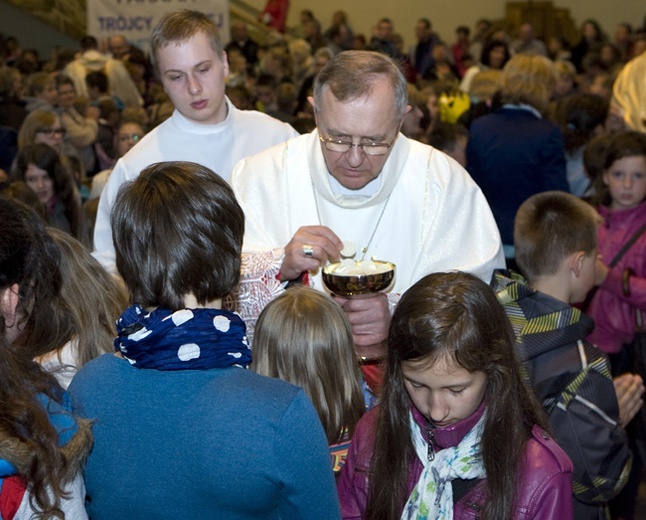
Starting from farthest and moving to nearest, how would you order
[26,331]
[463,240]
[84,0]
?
[84,0] → [463,240] → [26,331]

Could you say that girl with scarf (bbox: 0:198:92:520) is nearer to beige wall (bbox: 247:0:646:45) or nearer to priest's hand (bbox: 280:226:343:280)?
priest's hand (bbox: 280:226:343:280)

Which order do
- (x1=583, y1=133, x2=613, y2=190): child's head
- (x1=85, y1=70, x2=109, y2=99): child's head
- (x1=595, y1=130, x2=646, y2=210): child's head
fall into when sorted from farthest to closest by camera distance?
(x1=85, y1=70, x2=109, y2=99): child's head → (x1=583, y1=133, x2=613, y2=190): child's head → (x1=595, y1=130, x2=646, y2=210): child's head

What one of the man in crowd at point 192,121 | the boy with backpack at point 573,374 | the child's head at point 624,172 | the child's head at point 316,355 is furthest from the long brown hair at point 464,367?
the child's head at point 624,172

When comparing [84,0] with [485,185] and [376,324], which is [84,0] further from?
[376,324]

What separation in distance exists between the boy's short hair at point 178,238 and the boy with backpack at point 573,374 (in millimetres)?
1289

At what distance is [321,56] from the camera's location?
1200cm

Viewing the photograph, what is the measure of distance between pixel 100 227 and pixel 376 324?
1336mm

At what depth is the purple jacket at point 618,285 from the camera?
13.8 ft

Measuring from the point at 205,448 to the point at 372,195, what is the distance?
6.13 ft

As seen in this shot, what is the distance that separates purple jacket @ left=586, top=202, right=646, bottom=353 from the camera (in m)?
4.19

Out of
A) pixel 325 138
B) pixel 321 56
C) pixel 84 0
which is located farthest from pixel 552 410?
pixel 84 0

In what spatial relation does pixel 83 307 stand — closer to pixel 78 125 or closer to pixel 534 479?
pixel 534 479

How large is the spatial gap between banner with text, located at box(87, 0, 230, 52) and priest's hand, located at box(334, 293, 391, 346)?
31.4 feet

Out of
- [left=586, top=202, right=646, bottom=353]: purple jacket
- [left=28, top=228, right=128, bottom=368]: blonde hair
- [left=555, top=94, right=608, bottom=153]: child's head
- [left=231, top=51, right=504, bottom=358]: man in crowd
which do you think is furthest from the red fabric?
[left=555, top=94, right=608, bottom=153]: child's head
